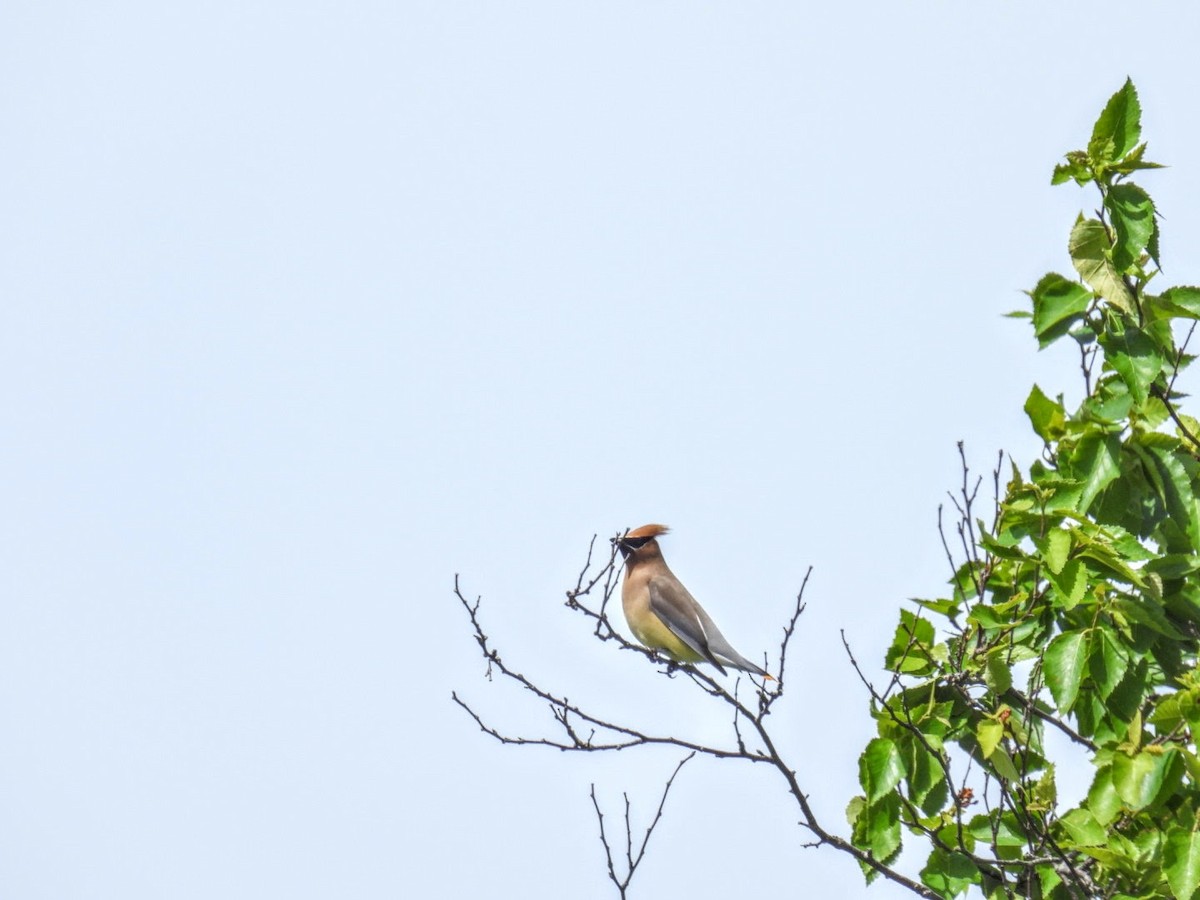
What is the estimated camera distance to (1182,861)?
367cm

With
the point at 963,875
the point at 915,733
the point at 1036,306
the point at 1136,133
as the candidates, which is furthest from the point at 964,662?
the point at 1136,133

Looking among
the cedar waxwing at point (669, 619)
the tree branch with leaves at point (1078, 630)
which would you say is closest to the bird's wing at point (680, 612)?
the cedar waxwing at point (669, 619)

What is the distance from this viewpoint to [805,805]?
437 centimetres

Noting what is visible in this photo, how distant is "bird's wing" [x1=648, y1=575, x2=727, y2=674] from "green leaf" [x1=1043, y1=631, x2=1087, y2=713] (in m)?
3.35

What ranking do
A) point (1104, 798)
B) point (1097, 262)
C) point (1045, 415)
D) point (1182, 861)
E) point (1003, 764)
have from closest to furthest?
point (1182, 861) → point (1104, 798) → point (1003, 764) → point (1097, 262) → point (1045, 415)

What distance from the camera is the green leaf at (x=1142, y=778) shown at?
3.74m

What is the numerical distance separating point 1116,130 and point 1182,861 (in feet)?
6.65

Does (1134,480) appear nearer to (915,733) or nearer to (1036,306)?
(1036,306)

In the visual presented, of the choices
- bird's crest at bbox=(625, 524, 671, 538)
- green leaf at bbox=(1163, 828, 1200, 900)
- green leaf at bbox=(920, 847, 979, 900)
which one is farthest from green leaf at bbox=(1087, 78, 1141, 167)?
bird's crest at bbox=(625, 524, 671, 538)

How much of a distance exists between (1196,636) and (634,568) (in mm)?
4364

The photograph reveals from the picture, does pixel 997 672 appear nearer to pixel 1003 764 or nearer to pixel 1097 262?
pixel 1003 764

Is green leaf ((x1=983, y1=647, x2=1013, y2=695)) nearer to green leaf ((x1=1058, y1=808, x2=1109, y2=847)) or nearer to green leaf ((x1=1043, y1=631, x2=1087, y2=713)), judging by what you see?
green leaf ((x1=1043, y1=631, x2=1087, y2=713))

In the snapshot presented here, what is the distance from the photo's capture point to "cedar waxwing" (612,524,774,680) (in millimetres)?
7398

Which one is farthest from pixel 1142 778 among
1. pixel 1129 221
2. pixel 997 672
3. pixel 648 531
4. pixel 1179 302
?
pixel 648 531
